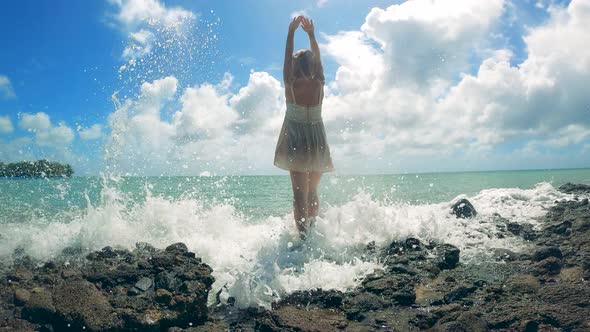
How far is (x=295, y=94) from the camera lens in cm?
630

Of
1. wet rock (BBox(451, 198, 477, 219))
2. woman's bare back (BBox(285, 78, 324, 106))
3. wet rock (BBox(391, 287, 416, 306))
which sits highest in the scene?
woman's bare back (BBox(285, 78, 324, 106))

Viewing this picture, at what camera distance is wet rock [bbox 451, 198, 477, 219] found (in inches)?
343

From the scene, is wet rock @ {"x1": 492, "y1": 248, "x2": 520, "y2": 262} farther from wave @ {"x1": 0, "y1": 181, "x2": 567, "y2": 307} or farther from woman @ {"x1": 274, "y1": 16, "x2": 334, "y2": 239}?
woman @ {"x1": 274, "y1": 16, "x2": 334, "y2": 239}

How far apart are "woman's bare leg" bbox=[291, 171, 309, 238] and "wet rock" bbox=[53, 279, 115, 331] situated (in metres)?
3.24

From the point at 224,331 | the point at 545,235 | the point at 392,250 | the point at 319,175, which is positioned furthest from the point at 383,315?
the point at 545,235

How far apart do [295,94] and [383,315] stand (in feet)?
12.3

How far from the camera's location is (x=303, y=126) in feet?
21.1

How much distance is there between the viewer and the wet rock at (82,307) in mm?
3512

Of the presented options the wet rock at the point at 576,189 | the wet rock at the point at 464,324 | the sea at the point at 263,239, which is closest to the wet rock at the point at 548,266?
the sea at the point at 263,239

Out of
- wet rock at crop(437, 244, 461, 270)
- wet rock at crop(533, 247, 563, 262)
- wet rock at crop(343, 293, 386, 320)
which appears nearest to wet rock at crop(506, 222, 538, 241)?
wet rock at crop(533, 247, 563, 262)

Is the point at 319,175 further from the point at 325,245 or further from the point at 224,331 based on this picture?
the point at 224,331

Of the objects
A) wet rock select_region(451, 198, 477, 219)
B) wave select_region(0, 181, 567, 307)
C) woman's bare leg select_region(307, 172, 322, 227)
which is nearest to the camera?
wave select_region(0, 181, 567, 307)

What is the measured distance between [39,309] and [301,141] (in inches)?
163

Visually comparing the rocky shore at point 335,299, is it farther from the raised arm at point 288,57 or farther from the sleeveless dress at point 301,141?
the raised arm at point 288,57
